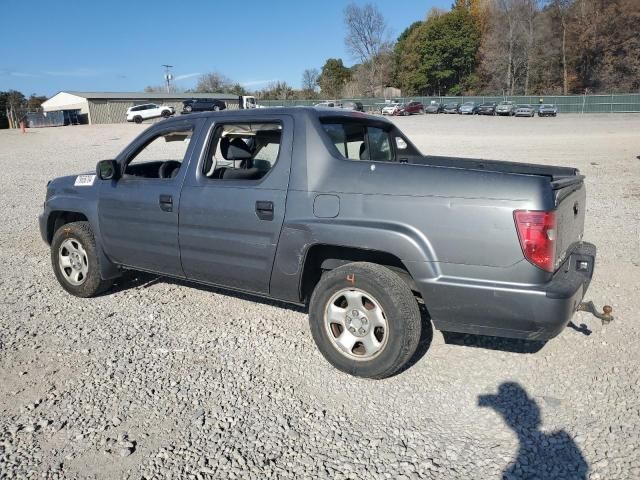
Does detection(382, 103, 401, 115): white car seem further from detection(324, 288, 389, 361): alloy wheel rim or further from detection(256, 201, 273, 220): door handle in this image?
detection(324, 288, 389, 361): alloy wheel rim

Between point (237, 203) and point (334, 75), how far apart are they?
327ft

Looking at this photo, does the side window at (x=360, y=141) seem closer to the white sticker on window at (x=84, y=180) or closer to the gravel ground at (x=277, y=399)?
the gravel ground at (x=277, y=399)

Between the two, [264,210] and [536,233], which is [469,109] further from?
[536,233]

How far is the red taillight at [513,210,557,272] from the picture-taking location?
9.45 feet

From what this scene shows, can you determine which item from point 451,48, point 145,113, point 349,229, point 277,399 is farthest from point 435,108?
point 277,399

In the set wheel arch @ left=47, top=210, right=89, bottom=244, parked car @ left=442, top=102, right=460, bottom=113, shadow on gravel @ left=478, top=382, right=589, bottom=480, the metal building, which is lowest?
shadow on gravel @ left=478, top=382, right=589, bottom=480

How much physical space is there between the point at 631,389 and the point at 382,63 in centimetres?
9151

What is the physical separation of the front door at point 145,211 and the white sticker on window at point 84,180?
22 cm

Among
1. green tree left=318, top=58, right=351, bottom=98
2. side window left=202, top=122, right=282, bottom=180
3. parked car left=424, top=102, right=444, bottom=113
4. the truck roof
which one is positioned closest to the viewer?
the truck roof

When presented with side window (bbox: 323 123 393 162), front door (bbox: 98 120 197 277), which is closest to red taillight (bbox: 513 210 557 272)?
side window (bbox: 323 123 393 162)

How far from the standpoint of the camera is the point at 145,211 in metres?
4.39

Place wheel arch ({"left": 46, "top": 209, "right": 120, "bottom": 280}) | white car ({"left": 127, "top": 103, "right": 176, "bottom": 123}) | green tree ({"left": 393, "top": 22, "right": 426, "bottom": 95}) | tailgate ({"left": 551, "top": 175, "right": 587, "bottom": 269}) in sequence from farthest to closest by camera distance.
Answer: green tree ({"left": 393, "top": 22, "right": 426, "bottom": 95}) → white car ({"left": 127, "top": 103, "right": 176, "bottom": 123}) → wheel arch ({"left": 46, "top": 209, "right": 120, "bottom": 280}) → tailgate ({"left": 551, "top": 175, "right": 587, "bottom": 269})

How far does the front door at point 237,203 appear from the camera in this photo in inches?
146

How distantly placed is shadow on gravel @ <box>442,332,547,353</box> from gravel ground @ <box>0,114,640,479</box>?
2 centimetres
